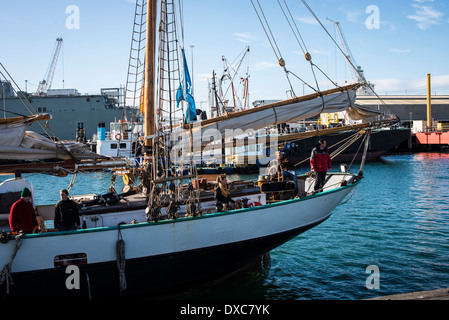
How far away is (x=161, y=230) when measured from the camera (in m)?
9.74

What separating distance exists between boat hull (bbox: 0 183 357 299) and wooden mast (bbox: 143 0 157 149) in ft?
11.5

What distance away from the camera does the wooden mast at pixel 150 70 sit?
12484mm

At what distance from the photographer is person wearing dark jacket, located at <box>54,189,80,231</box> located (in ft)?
31.0

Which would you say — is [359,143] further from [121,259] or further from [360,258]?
[121,259]

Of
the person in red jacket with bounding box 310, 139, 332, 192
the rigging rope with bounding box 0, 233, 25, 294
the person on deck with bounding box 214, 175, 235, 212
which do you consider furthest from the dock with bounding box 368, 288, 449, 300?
the rigging rope with bounding box 0, 233, 25, 294

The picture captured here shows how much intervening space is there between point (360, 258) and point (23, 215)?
10.3 metres

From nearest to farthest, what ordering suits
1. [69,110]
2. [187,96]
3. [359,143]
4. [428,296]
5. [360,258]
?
[428,296], [187,96], [360,258], [359,143], [69,110]

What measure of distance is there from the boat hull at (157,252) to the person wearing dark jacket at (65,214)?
0.37 m

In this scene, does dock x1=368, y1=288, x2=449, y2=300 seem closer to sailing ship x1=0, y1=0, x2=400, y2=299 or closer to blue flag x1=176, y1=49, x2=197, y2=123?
sailing ship x1=0, y1=0, x2=400, y2=299

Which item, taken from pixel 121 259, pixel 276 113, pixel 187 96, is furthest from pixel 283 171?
pixel 121 259

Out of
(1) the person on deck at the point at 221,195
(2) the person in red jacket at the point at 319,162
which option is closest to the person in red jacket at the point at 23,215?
(1) the person on deck at the point at 221,195

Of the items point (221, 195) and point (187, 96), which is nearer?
point (221, 195)

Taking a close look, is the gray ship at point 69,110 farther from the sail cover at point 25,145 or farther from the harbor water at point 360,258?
the sail cover at point 25,145
